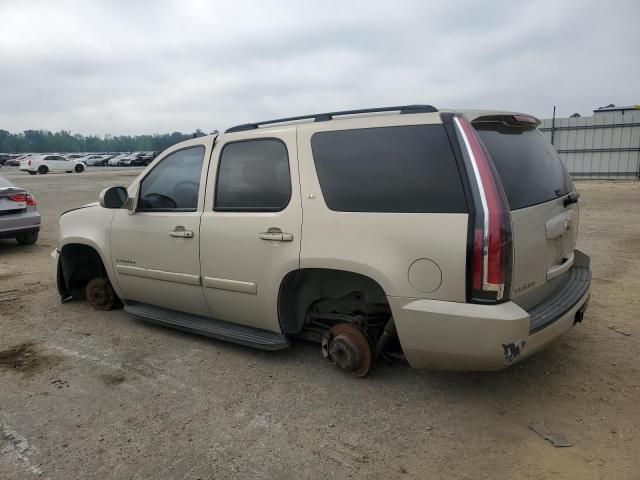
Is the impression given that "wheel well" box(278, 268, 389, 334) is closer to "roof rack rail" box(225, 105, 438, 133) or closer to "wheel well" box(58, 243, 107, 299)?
"roof rack rail" box(225, 105, 438, 133)

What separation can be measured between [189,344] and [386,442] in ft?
7.07

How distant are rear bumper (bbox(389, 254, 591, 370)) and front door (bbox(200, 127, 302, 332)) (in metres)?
0.93

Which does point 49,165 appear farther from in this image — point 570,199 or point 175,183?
point 570,199

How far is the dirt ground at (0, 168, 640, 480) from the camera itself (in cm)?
262

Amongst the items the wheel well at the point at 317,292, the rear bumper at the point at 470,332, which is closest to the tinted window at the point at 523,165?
the rear bumper at the point at 470,332

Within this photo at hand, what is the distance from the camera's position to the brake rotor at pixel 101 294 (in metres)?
5.21

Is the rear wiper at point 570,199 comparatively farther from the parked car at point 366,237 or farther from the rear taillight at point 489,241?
the rear taillight at point 489,241

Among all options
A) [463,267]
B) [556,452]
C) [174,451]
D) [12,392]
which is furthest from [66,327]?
[556,452]

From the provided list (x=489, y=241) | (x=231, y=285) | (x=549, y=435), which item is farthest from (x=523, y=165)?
(x=231, y=285)

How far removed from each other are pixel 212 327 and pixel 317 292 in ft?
3.31

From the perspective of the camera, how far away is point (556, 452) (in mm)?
2652

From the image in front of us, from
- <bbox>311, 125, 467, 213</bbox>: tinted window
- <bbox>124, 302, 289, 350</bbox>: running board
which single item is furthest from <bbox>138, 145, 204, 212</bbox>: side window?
<bbox>311, 125, 467, 213</bbox>: tinted window

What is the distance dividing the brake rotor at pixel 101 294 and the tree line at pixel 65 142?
97.8 m

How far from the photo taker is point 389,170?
3.11 meters
